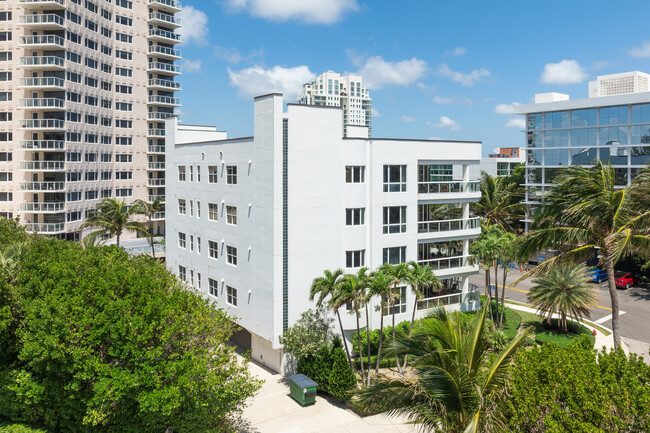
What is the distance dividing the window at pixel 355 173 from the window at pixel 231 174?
7.40m

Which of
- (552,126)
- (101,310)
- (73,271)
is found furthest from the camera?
(552,126)

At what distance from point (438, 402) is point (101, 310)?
14.4 m

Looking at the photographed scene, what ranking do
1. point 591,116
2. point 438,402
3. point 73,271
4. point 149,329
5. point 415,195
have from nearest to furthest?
point 438,402, point 149,329, point 73,271, point 415,195, point 591,116

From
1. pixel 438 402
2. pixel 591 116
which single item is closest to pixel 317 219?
pixel 438 402

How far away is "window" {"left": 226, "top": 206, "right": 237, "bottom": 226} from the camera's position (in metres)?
33.7

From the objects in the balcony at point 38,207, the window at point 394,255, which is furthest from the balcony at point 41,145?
the window at point 394,255

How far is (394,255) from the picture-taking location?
33.5m

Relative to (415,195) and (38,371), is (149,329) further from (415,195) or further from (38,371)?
(415,195)

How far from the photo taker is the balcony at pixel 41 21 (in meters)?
55.6

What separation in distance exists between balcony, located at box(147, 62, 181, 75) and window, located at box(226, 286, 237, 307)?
47030 millimetres

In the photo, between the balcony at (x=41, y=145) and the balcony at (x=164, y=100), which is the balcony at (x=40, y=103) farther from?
the balcony at (x=164, y=100)

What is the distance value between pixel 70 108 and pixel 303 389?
154 feet

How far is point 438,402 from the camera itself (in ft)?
32.7

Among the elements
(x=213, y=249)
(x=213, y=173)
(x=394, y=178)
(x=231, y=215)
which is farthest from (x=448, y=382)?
(x=213, y=173)
